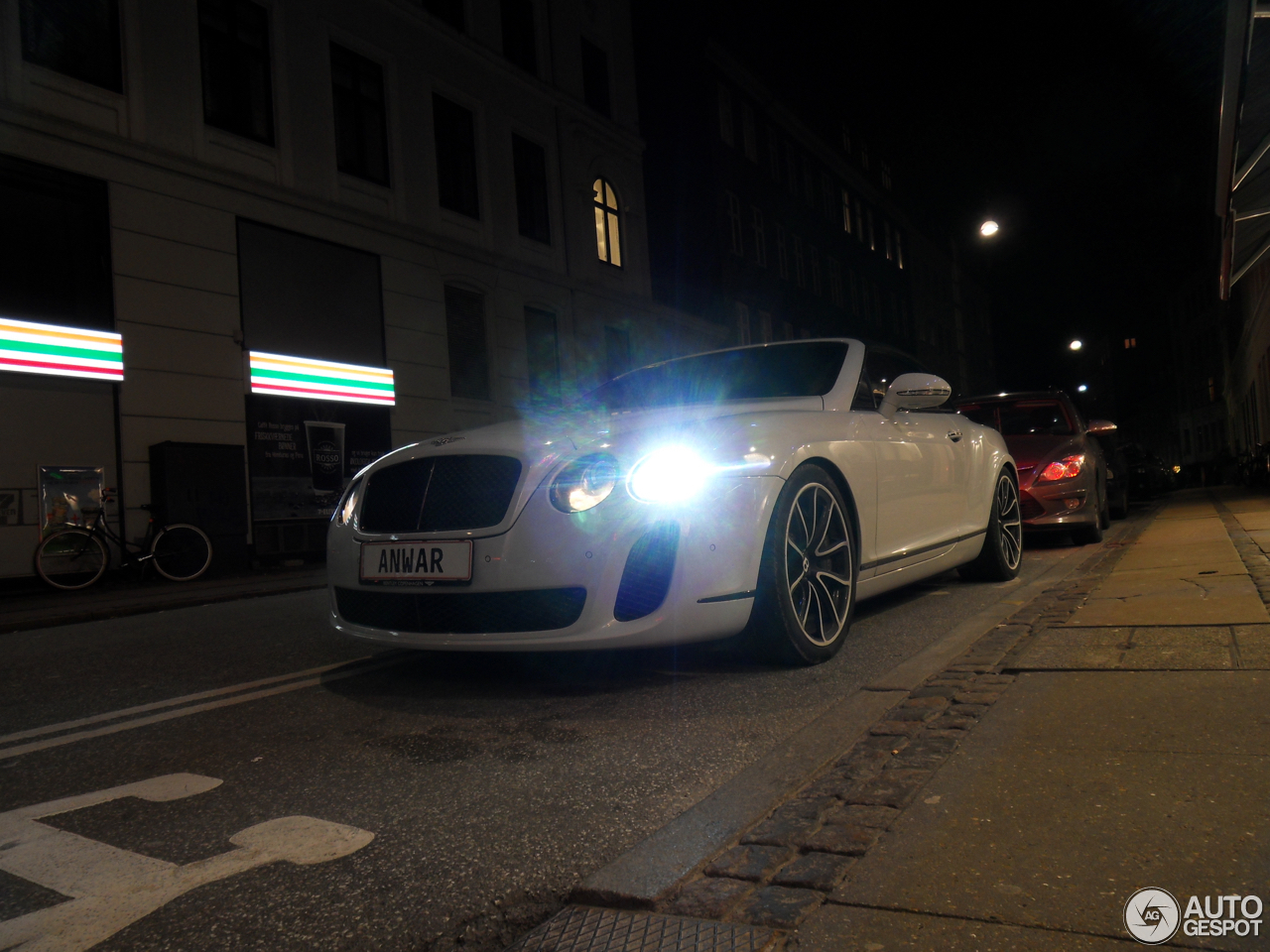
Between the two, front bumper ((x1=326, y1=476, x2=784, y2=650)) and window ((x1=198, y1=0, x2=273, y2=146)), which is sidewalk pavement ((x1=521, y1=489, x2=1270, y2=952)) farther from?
window ((x1=198, y1=0, x2=273, y2=146))

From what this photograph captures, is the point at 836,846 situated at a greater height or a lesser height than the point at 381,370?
lesser

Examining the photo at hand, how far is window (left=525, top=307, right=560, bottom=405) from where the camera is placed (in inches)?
737

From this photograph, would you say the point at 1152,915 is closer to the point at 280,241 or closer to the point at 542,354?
the point at 280,241

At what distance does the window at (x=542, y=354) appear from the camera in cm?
1872

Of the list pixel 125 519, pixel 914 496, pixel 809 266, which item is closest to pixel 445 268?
pixel 125 519

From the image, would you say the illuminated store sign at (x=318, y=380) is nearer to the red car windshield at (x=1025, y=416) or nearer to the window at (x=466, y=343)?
the window at (x=466, y=343)

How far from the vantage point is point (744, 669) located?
148 inches

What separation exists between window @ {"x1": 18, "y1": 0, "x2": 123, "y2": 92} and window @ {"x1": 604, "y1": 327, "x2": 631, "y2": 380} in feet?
35.3

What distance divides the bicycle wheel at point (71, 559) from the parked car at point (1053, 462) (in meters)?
9.51

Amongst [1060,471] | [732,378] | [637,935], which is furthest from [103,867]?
[1060,471]

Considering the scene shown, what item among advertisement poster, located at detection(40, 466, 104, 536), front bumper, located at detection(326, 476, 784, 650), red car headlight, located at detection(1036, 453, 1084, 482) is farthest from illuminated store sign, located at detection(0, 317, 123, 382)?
red car headlight, located at detection(1036, 453, 1084, 482)

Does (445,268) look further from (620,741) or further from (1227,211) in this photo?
(620,741)

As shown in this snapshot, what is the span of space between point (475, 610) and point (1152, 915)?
2273 mm

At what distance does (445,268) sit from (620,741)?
1489 cm
